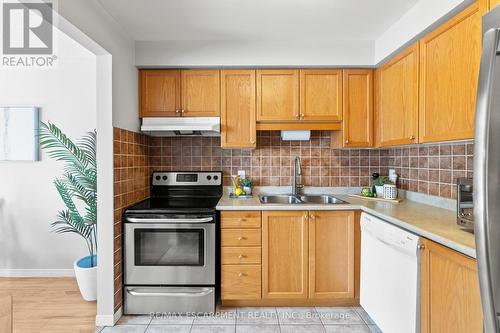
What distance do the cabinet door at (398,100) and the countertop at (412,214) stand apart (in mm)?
511

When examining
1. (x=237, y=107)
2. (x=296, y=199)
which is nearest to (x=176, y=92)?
(x=237, y=107)

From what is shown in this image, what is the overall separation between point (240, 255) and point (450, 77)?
190 cm

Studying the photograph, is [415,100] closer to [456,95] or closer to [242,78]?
[456,95]

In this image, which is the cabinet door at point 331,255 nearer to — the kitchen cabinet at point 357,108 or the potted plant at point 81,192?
the kitchen cabinet at point 357,108

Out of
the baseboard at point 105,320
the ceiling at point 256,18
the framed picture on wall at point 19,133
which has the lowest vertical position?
the baseboard at point 105,320

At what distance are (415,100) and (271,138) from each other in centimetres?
135

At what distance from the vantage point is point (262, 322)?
2227 mm

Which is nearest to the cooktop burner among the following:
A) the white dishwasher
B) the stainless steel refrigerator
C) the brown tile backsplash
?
the brown tile backsplash

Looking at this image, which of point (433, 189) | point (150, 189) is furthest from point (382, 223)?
point (150, 189)

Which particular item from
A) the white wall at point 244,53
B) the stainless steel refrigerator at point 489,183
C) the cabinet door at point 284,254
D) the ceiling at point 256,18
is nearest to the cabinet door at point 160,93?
the white wall at point 244,53

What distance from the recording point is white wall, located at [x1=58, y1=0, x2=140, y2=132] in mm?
1755

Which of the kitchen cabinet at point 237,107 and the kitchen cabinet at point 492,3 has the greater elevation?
the kitchen cabinet at point 492,3

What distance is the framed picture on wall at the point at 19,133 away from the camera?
292cm

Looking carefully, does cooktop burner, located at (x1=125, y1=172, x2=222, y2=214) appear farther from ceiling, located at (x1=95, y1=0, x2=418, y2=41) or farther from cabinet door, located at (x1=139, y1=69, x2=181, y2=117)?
ceiling, located at (x1=95, y1=0, x2=418, y2=41)
